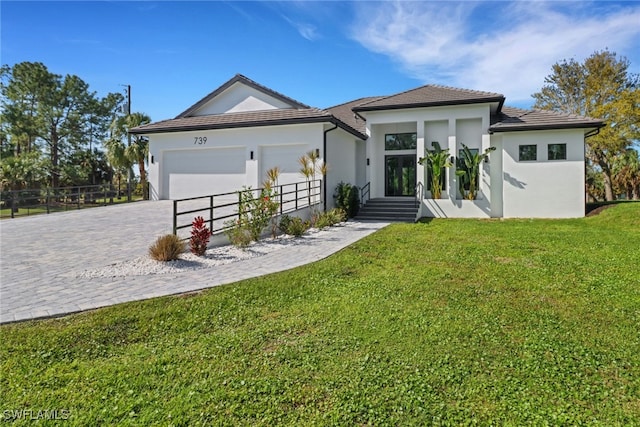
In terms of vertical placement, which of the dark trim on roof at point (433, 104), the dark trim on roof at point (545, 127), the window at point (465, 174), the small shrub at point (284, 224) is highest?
the dark trim on roof at point (433, 104)

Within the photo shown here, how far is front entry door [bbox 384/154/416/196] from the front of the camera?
725 inches

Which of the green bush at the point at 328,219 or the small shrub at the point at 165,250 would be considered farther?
the green bush at the point at 328,219

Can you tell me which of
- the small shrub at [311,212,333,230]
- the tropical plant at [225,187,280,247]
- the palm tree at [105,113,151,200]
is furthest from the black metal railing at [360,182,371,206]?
the palm tree at [105,113,151,200]

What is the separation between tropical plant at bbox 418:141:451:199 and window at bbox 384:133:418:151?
1565 millimetres

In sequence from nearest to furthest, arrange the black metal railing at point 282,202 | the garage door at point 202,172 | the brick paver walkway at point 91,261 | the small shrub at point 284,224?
the brick paver walkway at point 91,261 < the small shrub at point 284,224 < the black metal railing at point 282,202 < the garage door at point 202,172

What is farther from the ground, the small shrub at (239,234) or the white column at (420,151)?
the white column at (420,151)

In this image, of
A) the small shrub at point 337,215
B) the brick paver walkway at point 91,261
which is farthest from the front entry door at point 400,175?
the brick paver walkway at point 91,261

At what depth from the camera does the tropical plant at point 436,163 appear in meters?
16.2

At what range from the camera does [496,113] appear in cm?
1747

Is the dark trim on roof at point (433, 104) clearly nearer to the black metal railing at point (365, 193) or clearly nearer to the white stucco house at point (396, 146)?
the white stucco house at point (396, 146)

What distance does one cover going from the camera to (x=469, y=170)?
1634 centimetres

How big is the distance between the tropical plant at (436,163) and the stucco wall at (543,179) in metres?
2.61

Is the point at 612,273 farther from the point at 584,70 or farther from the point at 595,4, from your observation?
the point at 584,70

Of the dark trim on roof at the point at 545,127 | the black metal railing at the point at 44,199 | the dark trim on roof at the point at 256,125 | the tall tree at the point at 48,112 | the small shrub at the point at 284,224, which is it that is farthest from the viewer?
the tall tree at the point at 48,112
